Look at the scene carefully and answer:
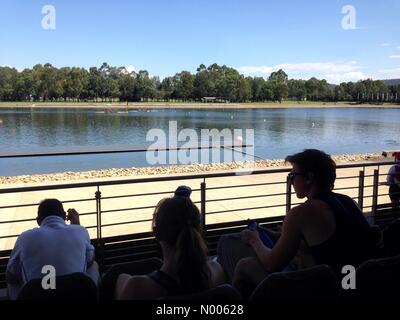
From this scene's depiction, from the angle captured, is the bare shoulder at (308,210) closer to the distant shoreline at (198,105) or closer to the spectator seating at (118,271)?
the spectator seating at (118,271)

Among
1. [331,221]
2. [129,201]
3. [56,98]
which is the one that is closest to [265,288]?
[331,221]

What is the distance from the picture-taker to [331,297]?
1.86 meters

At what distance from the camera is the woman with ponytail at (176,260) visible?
1662 mm

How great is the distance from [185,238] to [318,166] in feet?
3.34

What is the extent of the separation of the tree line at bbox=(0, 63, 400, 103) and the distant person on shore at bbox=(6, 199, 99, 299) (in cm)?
11667

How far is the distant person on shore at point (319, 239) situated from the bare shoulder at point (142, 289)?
74 centimetres

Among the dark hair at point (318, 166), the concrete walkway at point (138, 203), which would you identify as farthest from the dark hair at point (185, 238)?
the concrete walkway at point (138, 203)

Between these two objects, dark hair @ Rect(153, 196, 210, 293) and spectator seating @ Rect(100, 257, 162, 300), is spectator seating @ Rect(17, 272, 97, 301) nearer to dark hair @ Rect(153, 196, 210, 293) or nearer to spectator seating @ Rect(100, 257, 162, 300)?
spectator seating @ Rect(100, 257, 162, 300)

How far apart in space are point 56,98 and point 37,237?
124 meters

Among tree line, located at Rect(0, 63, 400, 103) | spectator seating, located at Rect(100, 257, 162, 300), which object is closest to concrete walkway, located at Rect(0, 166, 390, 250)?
spectator seating, located at Rect(100, 257, 162, 300)

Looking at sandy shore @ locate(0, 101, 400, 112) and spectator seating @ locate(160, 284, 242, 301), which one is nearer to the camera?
spectator seating @ locate(160, 284, 242, 301)

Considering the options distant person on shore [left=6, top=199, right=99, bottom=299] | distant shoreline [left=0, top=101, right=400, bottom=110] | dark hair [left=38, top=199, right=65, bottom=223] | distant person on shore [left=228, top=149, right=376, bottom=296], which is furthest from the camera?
distant shoreline [left=0, top=101, right=400, bottom=110]

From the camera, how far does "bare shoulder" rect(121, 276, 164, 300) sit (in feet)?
5.41
